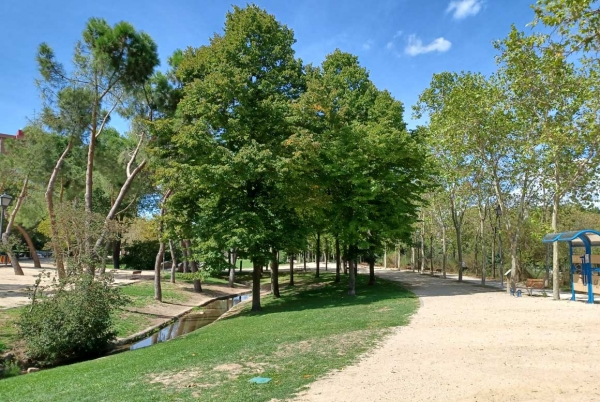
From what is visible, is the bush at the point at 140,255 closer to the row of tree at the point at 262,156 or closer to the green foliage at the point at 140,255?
the green foliage at the point at 140,255

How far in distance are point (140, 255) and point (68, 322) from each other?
3690 centimetres

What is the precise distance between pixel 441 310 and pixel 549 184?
7240 mm

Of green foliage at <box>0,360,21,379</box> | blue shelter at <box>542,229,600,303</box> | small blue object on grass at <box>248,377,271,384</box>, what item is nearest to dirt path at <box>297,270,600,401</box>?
small blue object on grass at <box>248,377,271,384</box>

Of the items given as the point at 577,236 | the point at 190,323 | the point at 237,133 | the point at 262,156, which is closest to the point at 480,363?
the point at 577,236

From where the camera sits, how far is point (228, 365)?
8969 millimetres

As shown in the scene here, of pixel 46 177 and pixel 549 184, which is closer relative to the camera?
pixel 549 184

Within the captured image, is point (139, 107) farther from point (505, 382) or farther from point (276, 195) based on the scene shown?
point (505, 382)

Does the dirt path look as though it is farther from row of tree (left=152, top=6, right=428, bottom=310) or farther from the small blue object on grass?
row of tree (left=152, top=6, right=428, bottom=310)

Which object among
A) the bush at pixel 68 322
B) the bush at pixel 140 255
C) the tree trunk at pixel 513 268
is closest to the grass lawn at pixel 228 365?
the bush at pixel 68 322

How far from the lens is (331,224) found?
2216 centimetres

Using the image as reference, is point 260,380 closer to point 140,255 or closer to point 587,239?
point 587,239

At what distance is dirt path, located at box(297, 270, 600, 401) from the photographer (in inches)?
246

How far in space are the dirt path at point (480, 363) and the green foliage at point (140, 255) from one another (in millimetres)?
40603

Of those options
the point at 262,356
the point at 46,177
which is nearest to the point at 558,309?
the point at 262,356
